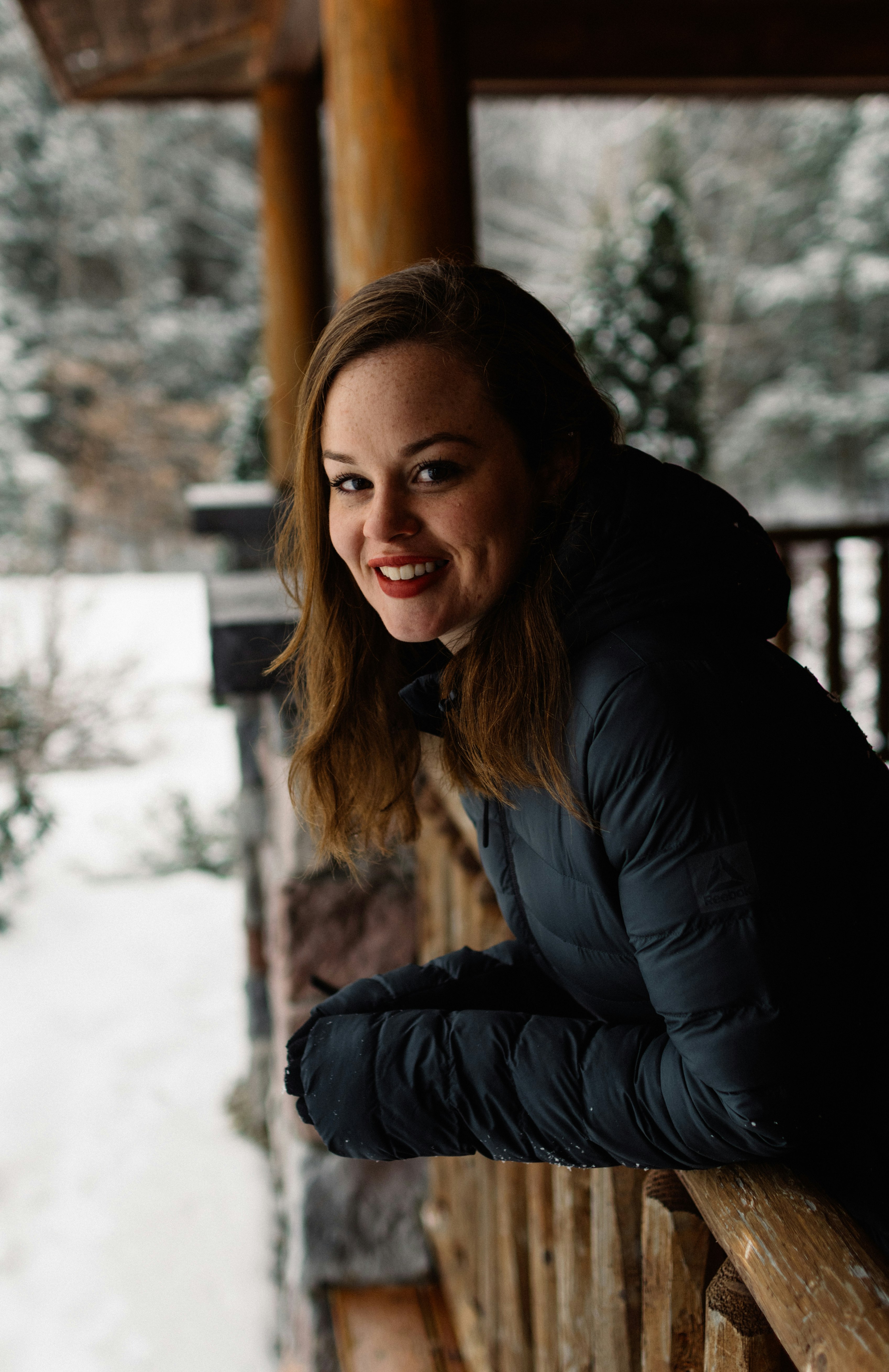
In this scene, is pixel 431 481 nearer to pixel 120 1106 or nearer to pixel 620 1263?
pixel 620 1263

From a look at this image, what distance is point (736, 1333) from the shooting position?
2.98ft

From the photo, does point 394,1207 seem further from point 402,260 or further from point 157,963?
point 157,963

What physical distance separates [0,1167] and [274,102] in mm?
4197

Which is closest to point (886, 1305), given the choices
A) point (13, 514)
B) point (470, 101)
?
point (470, 101)

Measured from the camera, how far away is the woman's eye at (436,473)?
1.10 meters

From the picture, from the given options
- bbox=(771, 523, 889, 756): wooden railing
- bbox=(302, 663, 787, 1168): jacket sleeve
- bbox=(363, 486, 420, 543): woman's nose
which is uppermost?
bbox=(771, 523, 889, 756): wooden railing

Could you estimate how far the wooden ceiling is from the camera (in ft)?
12.4

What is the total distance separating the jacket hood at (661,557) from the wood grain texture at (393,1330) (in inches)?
70.1

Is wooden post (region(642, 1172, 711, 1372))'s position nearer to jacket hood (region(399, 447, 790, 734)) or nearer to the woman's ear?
jacket hood (region(399, 447, 790, 734))

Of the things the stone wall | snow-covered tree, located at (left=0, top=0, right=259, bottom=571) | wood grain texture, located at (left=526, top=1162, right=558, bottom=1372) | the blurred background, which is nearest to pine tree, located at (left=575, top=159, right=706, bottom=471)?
the blurred background

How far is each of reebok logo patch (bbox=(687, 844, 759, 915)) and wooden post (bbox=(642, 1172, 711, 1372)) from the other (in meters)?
0.40

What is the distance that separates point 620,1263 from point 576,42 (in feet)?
13.1

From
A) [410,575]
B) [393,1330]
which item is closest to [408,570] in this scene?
[410,575]

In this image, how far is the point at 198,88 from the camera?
180 inches
